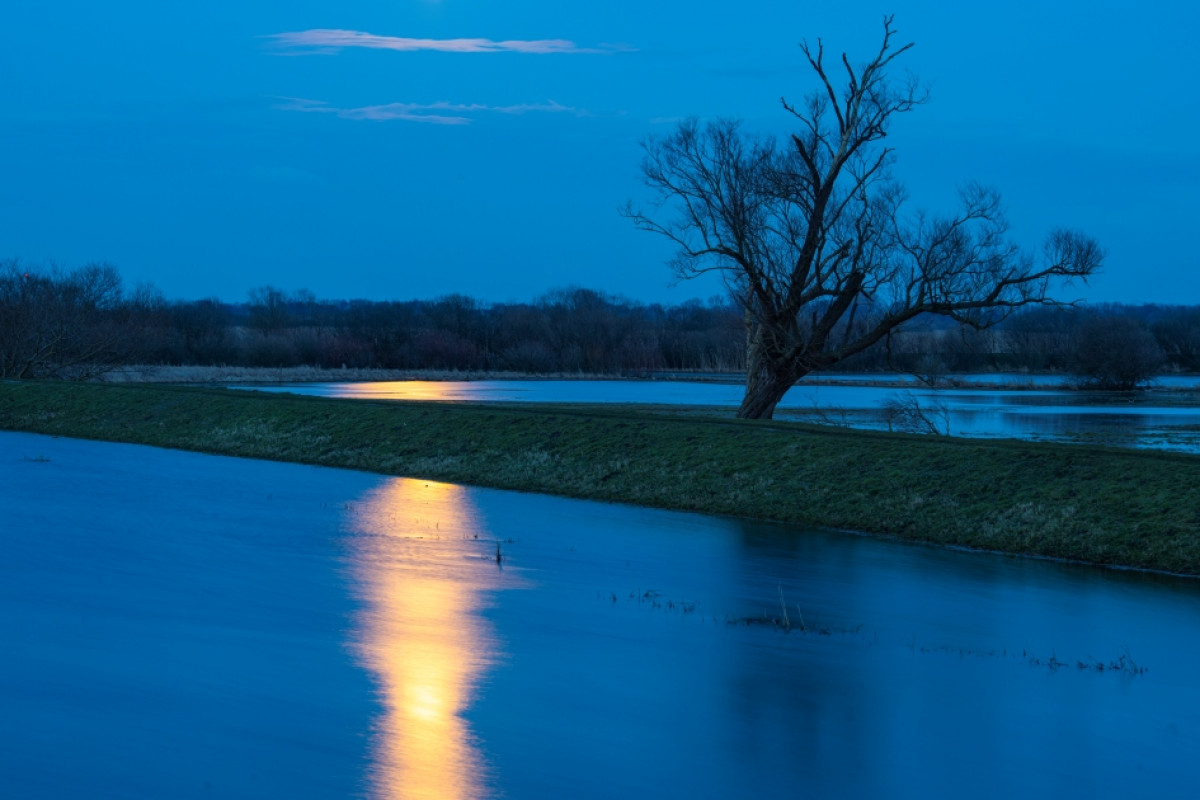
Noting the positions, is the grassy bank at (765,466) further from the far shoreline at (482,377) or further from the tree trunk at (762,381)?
the far shoreline at (482,377)

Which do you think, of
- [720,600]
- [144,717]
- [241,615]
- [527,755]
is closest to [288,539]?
[241,615]

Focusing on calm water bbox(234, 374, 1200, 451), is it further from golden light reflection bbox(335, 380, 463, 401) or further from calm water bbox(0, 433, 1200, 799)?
calm water bbox(0, 433, 1200, 799)

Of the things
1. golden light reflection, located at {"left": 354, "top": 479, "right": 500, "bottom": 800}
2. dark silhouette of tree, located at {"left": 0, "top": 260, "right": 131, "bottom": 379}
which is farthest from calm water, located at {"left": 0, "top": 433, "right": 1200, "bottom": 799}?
dark silhouette of tree, located at {"left": 0, "top": 260, "right": 131, "bottom": 379}

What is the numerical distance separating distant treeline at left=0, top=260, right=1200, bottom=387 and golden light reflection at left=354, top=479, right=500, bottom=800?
23.8 metres

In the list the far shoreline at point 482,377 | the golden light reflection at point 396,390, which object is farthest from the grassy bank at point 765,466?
the far shoreline at point 482,377

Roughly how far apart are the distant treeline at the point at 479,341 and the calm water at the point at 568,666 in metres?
25.3

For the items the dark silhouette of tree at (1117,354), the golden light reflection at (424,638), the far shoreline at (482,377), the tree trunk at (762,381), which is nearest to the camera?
the golden light reflection at (424,638)

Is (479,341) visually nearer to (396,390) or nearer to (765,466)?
(396,390)

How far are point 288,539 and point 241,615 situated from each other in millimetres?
4736

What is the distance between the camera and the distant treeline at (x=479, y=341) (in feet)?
173

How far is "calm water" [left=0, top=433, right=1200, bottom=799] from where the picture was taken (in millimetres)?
7551

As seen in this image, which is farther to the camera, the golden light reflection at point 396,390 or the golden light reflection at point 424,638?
the golden light reflection at point 396,390

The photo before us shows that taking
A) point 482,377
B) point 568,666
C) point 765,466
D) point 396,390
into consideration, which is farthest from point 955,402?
point 568,666

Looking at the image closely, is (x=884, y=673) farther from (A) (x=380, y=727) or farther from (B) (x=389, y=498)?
(B) (x=389, y=498)
